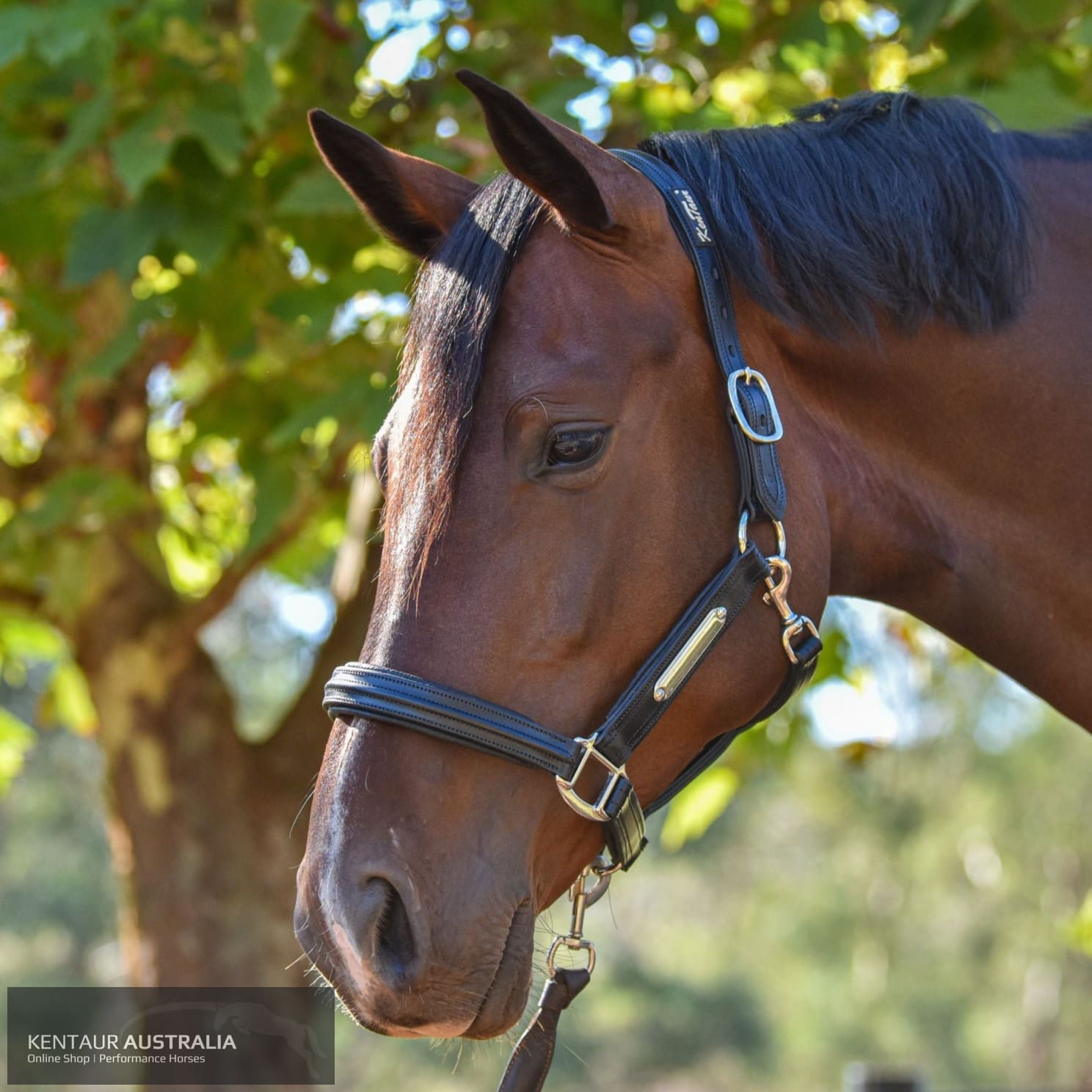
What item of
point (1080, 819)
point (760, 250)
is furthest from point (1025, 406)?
point (1080, 819)

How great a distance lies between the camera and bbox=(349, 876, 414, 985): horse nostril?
1.62m

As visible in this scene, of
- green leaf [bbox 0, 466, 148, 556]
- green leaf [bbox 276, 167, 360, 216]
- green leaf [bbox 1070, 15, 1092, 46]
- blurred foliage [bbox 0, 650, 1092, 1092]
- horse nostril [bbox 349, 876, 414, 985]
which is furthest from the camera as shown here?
blurred foliage [bbox 0, 650, 1092, 1092]

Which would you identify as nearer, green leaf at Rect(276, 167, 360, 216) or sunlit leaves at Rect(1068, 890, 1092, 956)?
green leaf at Rect(276, 167, 360, 216)

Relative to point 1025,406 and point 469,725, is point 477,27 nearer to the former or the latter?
point 1025,406

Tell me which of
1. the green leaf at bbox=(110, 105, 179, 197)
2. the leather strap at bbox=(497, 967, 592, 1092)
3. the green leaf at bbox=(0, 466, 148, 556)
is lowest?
the green leaf at bbox=(0, 466, 148, 556)

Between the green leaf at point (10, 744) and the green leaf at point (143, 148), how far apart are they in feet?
10.7

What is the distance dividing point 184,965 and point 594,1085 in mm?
21119

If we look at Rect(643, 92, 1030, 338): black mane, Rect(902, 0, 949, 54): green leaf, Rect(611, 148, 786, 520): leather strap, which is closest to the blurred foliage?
Rect(902, 0, 949, 54): green leaf

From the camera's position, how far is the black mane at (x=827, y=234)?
1.88 metres

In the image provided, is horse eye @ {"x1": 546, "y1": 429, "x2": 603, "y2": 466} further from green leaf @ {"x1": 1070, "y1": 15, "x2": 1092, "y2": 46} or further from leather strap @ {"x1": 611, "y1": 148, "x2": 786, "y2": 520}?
green leaf @ {"x1": 1070, "y1": 15, "x2": 1092, "y2": 46}

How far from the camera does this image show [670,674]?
1.81m

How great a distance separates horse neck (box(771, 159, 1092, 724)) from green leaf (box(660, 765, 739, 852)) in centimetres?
224

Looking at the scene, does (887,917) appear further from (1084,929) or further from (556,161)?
(556,161)

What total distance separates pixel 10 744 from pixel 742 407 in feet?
15.4
